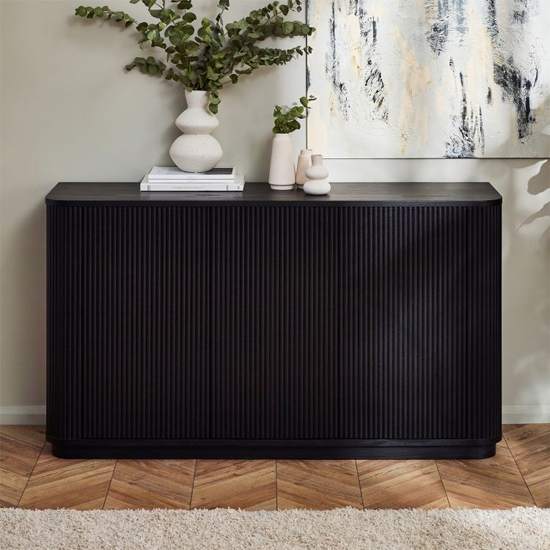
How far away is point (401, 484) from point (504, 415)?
71cm

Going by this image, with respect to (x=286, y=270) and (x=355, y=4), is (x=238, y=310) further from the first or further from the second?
(x=355, y=4)

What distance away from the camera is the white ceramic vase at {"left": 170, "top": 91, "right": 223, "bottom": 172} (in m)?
3.32

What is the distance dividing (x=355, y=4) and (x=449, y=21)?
33cm

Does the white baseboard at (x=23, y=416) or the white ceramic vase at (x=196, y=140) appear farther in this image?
the white baseboard at (x=23, y=416)

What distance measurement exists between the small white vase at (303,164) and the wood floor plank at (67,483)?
3.78 feet

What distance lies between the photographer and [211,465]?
10.7 feet

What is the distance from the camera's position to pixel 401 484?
3117 mm

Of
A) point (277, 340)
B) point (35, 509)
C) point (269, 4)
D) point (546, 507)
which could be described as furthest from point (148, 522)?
point (269, 4)

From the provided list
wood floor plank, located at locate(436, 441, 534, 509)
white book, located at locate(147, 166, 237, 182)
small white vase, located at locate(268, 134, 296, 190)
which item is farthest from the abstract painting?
wood floor plank, located at locate(436, 441, 534, 509)

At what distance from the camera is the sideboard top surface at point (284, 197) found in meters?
3.12

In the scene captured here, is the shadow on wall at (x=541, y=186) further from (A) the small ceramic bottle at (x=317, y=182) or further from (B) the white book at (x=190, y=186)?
(B) the white book at (x=190, y=186)

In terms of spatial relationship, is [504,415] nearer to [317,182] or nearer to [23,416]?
[317,182]

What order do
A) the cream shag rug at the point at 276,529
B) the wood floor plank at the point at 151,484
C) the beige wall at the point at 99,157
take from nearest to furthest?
the cream shag rug at the point at 276,529
the wood floor plank at the point at 151,484
the beige wall at the point at 99,157

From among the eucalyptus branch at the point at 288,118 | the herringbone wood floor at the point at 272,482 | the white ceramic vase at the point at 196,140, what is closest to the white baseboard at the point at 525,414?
the herringbone wood floor at the point at 272,482
